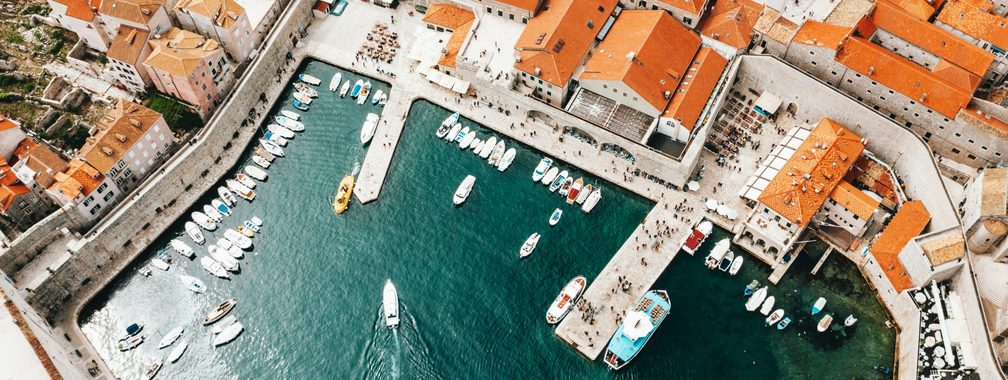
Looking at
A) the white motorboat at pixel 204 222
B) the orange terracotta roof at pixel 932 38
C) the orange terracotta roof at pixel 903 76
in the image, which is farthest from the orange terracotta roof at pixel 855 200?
the white motorboat at pixel 204 222

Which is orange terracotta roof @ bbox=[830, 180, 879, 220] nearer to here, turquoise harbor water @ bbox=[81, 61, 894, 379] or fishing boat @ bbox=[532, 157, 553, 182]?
turquoise harbor water @ bbox=[81, 61, 894, 379]

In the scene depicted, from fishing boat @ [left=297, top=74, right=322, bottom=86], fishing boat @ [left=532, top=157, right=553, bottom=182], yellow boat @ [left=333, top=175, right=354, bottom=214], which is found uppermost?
fishing boat @ [left=532, top=157, right=553, bottom=182]

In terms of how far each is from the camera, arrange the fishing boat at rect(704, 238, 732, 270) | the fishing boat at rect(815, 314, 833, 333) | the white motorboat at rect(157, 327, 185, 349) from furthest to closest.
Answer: the fishing boat at rect(704, 238, 732, 270) < the white motorboat at rect(157, 327, 185, 349) < the fishing boat at rect(815, 314, 833, 333)

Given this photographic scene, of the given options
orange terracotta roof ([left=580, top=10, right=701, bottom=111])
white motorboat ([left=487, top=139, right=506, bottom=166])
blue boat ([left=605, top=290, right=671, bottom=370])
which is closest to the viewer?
blue boat ([left=605, top=290, right=671, bottom=370])

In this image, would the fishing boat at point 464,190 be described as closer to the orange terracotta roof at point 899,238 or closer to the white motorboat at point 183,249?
the white motorboat at point 183,249

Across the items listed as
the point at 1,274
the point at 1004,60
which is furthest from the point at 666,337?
the point at 1,274

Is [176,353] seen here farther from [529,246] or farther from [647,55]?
[647,55]

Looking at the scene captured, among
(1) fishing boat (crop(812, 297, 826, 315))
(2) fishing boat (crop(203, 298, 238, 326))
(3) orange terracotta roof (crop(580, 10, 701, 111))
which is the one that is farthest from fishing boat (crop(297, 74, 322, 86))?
(1) fishing boat (crop(812, 297, 826, 315))

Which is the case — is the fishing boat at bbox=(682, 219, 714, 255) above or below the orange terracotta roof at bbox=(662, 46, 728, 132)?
below

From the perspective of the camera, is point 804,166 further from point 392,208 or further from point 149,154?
point 149,154
